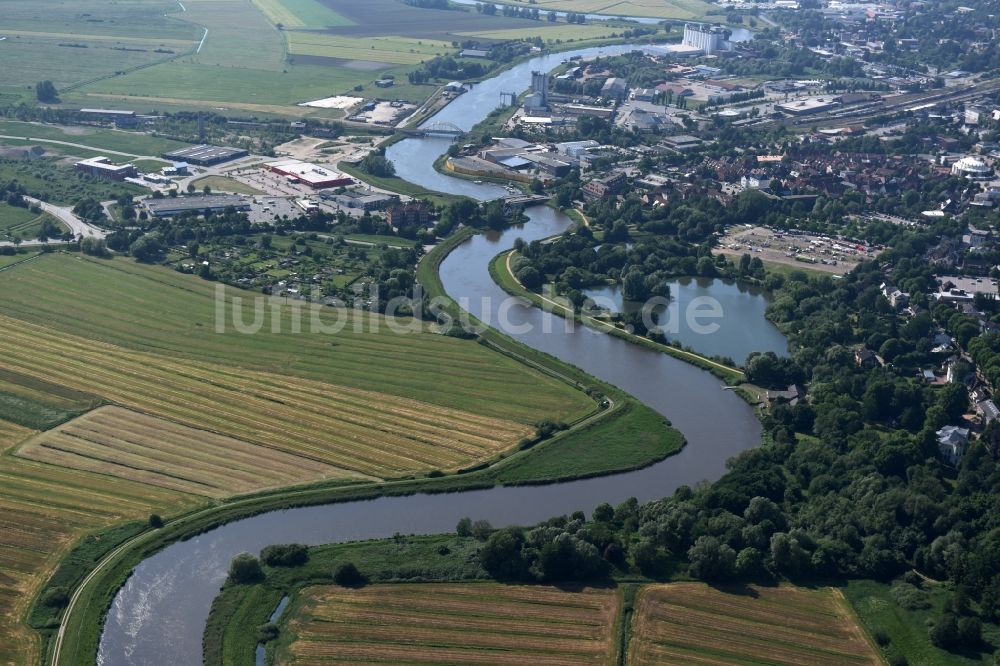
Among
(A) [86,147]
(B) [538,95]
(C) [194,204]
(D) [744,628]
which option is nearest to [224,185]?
(C) [194,204]

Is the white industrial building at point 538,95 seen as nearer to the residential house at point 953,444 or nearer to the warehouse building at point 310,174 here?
the warehouse building at point 310,174

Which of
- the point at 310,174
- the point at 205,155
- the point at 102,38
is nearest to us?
the point at 310,174

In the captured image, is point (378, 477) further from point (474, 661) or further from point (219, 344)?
point (219, 344)

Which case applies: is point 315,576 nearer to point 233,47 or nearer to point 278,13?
point 233,47

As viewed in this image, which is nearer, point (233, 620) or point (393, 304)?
point (233, 620)

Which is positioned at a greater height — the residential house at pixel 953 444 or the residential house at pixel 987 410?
the residential house at pixel 987 410

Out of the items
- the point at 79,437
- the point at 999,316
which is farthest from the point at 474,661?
the point at 999,316

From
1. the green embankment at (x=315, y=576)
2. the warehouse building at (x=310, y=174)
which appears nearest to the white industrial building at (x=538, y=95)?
the warehouse building at (x=310, y=174)
